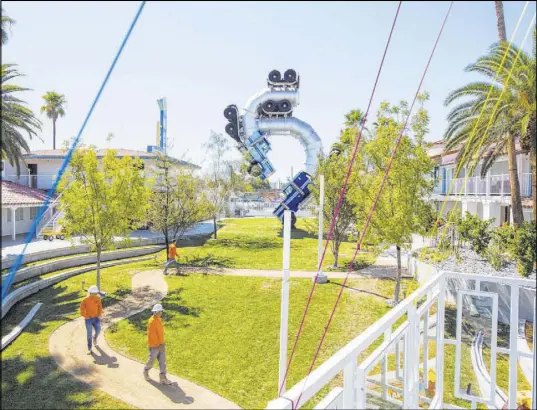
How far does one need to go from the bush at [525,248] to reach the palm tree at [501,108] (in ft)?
10.6

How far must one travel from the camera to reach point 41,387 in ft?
26.4

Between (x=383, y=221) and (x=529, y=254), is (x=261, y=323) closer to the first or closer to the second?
(x=383, y=221)

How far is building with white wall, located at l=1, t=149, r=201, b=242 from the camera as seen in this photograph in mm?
17303

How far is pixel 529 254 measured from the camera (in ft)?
44.9

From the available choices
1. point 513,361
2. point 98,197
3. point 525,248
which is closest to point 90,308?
point 98,197

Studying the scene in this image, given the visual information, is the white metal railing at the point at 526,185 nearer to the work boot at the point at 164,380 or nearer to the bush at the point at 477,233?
the bush at the point at 477,233

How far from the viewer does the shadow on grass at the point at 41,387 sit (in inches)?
293

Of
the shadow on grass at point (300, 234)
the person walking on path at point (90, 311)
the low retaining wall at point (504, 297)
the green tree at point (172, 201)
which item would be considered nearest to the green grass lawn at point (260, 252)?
the shadow on grass at point (300, 234)

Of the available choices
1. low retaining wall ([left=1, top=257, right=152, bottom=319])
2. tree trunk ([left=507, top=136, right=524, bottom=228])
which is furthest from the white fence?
low retaining wall ([left=1, top=257, right=152, bottom=319])

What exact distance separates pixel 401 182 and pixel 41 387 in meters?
11.5

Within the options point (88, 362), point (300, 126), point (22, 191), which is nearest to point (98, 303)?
point (88, 362)

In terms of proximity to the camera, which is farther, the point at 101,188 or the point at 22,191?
the point at 22,191

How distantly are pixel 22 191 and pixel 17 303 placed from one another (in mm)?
8369

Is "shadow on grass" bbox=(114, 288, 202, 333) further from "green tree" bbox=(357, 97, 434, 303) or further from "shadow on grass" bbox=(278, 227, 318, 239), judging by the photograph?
"shadow on grass" bbox=(278, 227, 318, 239)
